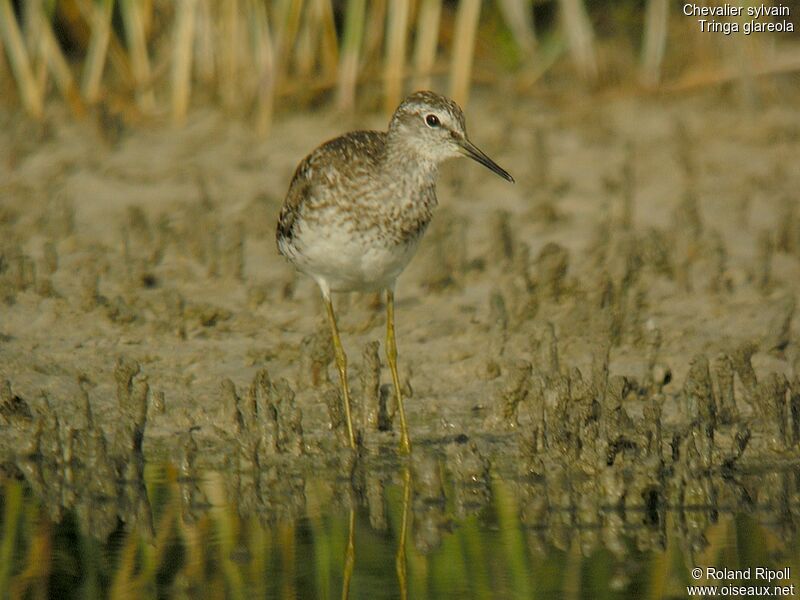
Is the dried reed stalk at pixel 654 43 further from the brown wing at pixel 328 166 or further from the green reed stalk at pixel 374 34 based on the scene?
the brown wing at pixel 328 166

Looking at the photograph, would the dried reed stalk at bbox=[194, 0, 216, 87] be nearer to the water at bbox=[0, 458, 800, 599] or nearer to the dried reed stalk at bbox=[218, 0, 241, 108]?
the dried reed stalk at bbox=[218, 0, 241, 108]

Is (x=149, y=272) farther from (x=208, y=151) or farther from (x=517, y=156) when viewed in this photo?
(x=517, y=156)

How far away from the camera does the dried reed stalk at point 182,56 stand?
436 inches

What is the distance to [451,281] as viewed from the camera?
8.93 metres

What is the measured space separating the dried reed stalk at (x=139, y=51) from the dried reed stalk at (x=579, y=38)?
3261mm

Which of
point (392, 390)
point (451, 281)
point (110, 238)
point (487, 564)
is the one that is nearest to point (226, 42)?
point (110, 238)

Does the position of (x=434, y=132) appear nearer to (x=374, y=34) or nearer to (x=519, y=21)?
(x=374, y=34)

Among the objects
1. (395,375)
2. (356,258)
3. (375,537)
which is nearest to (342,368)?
(395,375)

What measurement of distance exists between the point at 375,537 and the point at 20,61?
22.7 ft

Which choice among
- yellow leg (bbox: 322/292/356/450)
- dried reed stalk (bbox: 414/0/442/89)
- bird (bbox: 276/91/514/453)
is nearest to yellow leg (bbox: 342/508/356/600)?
yellow leg (bbox: 322/292/356/450)

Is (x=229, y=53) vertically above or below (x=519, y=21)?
below

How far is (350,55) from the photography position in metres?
11.3

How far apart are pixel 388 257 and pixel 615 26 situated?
7.43 m

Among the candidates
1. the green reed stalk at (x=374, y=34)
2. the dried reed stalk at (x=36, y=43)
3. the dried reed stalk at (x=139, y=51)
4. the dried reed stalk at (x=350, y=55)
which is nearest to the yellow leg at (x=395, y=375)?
the dried reed stalk at (x=350, y=55)
